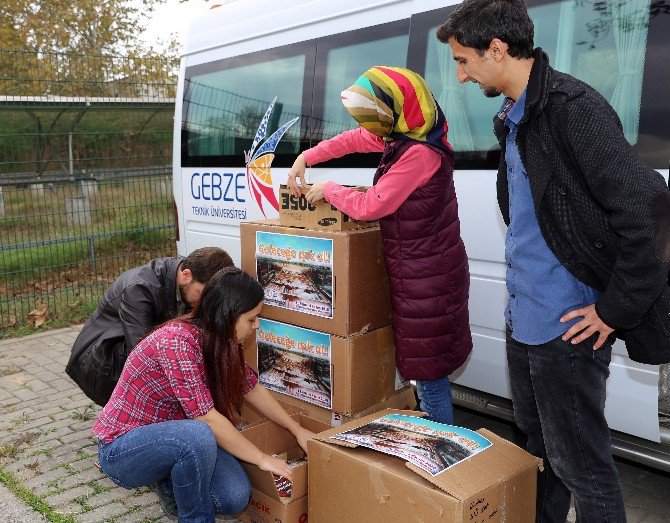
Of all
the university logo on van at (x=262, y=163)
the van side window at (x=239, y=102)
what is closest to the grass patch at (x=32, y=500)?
the university logo on van at (x=262, y=163)

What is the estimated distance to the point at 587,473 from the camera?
6.68 ft

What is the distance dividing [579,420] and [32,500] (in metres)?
2.44

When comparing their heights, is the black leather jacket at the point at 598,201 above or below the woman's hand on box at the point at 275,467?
above

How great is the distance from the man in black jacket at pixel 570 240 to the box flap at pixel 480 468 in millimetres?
173

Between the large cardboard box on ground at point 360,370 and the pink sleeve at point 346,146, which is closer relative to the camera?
the large cardboard box on ground at point 360,370

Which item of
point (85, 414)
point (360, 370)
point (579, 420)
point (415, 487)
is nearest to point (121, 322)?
point (360, 370)

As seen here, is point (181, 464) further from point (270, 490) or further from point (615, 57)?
point (615, 57)

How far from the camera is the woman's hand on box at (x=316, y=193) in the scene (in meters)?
2.80

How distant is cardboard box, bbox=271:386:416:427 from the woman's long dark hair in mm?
599

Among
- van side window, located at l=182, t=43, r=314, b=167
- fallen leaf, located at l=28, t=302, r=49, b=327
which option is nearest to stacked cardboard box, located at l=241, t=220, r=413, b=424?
van side window, located at l=182, t=43, r=314, b=167

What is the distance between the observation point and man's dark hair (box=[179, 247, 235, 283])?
9.51 ft

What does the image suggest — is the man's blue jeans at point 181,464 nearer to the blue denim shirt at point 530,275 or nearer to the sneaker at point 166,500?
the sneaker at point 166,500

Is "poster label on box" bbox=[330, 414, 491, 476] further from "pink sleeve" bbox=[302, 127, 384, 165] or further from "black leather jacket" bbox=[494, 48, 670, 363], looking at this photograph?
"pink sleeve" bbox=[302, 127, 384, 165]

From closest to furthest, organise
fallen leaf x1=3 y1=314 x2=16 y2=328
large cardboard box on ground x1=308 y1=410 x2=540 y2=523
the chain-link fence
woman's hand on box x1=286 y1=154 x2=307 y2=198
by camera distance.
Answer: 1. large cardboard box on ground x1=308 y1=410 x2=540 y2=523
2. woman's hand on box x1=286 y1=154 x2=307 y2=198
3. fallen leaf x1=3 y1=314 x2=16 y2=328
4. the chain-link fence
